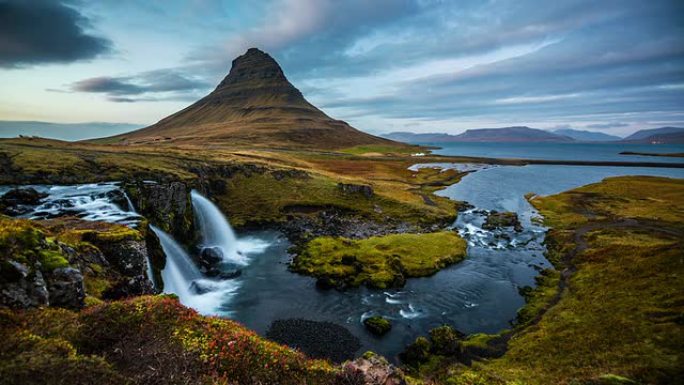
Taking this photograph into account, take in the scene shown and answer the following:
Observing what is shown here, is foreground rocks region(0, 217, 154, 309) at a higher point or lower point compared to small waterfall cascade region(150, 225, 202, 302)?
higher

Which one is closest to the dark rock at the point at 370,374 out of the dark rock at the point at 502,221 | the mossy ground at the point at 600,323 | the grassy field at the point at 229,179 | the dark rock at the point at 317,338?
the mossy ground at the point at 600,323

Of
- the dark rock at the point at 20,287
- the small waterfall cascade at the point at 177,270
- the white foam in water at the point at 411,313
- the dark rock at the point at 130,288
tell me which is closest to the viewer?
the dark rock at the point at 20,287

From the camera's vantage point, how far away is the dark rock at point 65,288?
639 inches

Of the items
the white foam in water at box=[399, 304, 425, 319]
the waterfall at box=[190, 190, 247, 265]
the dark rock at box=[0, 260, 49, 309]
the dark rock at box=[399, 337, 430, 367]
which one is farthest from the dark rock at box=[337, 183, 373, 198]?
the dark rock at box=[0, 260, 49, 309]

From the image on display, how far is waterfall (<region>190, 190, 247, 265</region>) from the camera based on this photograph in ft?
176

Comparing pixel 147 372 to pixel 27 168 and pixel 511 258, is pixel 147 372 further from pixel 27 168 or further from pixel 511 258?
pixel 27 168

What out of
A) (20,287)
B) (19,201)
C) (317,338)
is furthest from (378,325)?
(19,201)

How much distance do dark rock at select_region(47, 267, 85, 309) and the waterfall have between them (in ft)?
110

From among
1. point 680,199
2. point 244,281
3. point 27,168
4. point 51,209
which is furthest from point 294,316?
point 680,199

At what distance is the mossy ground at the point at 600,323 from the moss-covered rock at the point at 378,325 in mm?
6933

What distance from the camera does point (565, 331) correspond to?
2709cm

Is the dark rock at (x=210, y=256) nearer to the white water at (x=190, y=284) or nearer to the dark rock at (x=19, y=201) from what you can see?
the white water at (x=190, y=284)

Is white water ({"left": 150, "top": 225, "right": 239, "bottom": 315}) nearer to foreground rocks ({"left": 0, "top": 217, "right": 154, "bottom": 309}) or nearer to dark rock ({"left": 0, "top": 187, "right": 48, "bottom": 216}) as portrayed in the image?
foreground rocks ({"left": 0, "top": 217, "right": 154, "bottom": 309})

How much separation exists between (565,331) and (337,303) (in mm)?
21238
